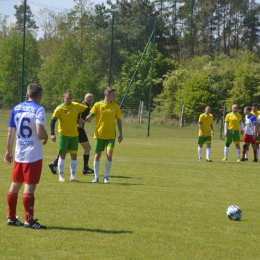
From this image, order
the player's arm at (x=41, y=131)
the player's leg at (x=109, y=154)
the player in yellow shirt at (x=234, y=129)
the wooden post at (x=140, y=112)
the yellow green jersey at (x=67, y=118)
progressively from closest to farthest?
the player's arm at (x=41, y=131) < the player's leg at (x=109, y=154) < the yellow green jersey at (x=67, y=118) < the player in yellow shirt at (x=234, y=129) < the wooden post at (x=140, y=112)

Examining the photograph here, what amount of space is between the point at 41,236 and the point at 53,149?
16855 mm

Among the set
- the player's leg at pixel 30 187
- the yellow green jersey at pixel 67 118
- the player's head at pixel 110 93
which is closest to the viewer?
the player's leg at pixel 30 187

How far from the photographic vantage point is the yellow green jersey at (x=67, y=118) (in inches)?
523

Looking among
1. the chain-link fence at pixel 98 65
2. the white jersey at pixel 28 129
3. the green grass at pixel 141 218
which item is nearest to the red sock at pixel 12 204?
the green grass at pixel 141 218

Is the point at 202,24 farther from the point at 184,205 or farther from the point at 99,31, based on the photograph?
the point at 184,205

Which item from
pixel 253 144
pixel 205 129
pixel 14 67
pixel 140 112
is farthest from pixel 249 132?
pixel 14 67

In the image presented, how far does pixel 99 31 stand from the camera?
3703 centimetres

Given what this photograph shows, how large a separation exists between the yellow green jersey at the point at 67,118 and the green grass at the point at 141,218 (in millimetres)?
1117

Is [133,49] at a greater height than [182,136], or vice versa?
[133,49]

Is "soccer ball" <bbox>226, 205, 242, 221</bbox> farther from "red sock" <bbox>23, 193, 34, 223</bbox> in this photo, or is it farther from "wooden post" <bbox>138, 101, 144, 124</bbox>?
"wooden post" <bbox>138, 101, 144, 124</bbox>

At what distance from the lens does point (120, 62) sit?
35.0 m

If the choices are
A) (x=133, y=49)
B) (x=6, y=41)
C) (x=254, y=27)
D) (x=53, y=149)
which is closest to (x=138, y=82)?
(x=133, y=49)

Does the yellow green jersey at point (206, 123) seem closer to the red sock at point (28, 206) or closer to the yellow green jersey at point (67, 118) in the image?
the yellow green jersey at point (67, 118)

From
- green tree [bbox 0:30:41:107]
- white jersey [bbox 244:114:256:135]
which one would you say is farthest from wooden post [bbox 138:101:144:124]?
white jersey [bbox 244:114:256:135]
